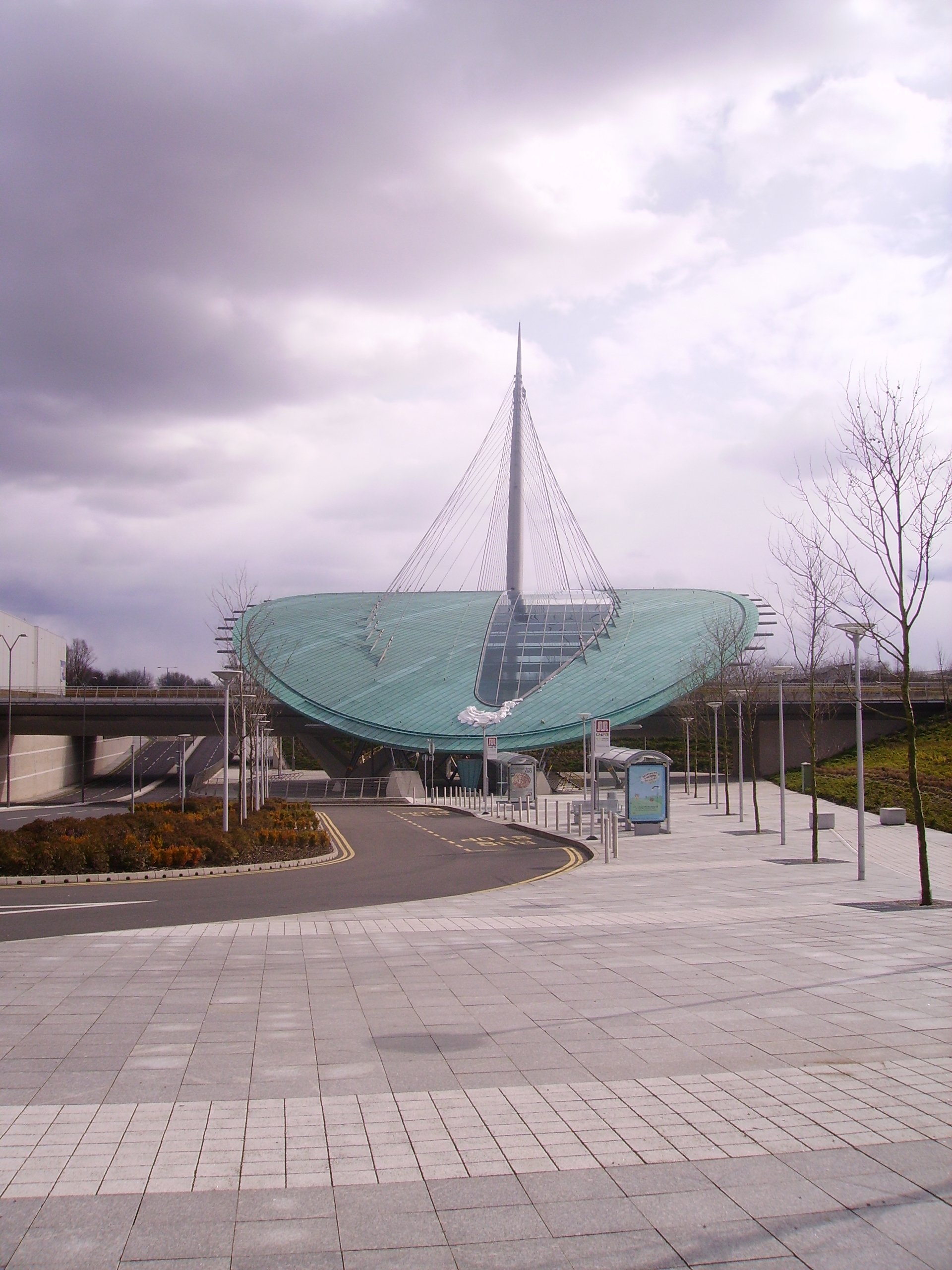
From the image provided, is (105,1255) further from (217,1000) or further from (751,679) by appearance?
(751,679)

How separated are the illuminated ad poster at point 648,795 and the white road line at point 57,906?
1565 cm

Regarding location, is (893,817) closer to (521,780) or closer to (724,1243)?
(521,780)

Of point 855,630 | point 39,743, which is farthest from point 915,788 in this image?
point 39,743

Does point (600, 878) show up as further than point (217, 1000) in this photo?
Yes

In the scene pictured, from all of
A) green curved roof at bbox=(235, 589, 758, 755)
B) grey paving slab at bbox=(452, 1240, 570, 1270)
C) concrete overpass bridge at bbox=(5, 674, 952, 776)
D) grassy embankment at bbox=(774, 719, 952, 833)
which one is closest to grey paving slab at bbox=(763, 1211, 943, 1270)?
grey paving slab at bbox=(452, 1240, 570, 1270)

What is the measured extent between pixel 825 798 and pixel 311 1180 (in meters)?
36.9

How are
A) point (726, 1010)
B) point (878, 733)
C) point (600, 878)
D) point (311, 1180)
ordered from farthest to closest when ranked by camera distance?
1. point (878, 733)
2. point (600, 878)
3. point (726, 1010)
4. point (311, 1180)

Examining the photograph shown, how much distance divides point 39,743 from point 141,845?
173ft

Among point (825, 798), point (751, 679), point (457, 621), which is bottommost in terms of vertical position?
point (825, 798)

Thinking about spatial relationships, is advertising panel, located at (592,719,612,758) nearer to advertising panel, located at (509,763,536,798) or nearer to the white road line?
advertising panel, located at (509,763,536,798)

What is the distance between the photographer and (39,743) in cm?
6869

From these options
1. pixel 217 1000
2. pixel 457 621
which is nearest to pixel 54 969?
pixel 217 1000

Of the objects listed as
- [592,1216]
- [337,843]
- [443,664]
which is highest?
[443,664]

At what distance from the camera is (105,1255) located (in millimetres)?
4160
